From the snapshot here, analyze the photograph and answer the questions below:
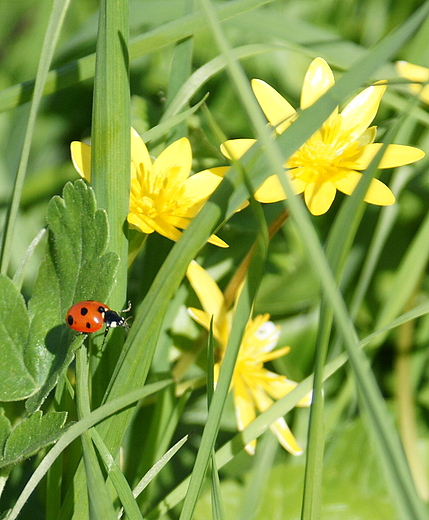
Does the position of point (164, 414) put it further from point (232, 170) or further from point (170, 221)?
point (232, 170)

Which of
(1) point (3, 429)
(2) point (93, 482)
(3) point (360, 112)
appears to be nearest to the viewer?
(2) point (93, 482)

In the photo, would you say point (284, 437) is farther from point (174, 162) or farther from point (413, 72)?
point (413, 72)

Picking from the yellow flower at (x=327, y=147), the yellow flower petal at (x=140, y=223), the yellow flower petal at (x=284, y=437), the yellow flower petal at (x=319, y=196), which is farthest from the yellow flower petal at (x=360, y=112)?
the yellow flower petal at (x=284, y=437)

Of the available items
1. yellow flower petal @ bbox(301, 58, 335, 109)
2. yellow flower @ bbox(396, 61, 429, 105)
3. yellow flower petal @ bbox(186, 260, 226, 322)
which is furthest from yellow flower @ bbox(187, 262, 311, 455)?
yellow flower @ bbox(396, 61, 429, 105)

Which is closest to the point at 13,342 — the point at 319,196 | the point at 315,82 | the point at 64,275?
the point at 64,275

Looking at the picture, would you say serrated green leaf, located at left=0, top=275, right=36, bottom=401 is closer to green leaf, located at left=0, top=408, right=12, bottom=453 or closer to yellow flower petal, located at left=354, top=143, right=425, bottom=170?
green leaf, located at left=0, top=408, right=12, bottom=453

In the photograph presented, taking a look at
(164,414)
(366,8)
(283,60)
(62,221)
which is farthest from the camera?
(366,8)

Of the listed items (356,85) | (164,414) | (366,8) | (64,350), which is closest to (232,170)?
(356,85)

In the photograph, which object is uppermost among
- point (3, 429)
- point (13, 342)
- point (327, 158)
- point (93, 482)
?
point (327, 158)
